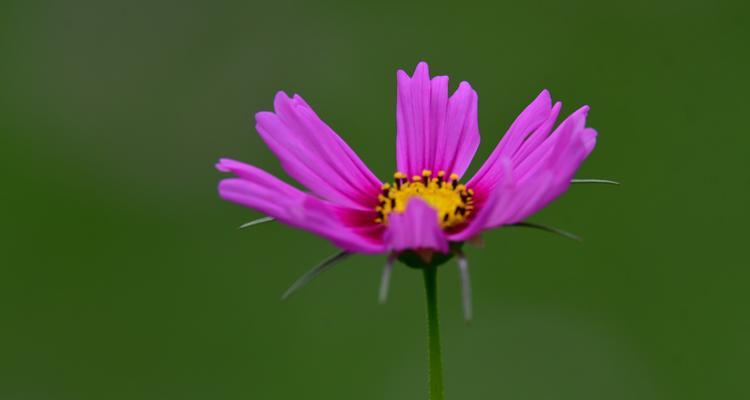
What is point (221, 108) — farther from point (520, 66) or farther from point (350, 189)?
point (350, 189)

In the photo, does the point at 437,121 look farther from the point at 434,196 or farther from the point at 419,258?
the point at 419,258

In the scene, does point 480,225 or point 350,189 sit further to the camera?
point 350,189

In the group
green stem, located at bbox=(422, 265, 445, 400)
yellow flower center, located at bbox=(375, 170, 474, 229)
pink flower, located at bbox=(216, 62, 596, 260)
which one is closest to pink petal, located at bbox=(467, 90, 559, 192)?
pink flower, located at bbox=(216, 62, 596, 260)

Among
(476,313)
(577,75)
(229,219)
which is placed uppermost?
(577,75)

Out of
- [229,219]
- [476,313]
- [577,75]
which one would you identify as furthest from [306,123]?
[577,75]

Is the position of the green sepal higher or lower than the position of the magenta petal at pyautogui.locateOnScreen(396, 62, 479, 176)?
lower

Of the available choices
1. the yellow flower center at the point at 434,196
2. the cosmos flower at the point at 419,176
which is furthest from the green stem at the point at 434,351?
the yellow flower center at the point at 434,196

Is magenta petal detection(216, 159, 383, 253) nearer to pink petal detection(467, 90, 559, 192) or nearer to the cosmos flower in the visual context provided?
the cosmos flower

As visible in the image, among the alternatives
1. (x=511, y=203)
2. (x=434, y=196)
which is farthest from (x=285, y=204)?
(x=434, y=196)
